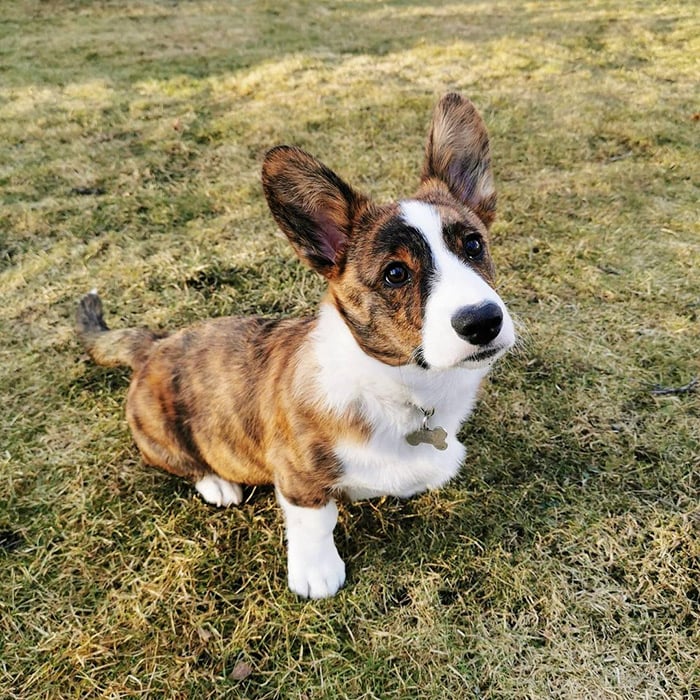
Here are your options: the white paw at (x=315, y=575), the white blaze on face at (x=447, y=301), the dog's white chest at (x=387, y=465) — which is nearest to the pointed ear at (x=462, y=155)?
the white blaze on face at (x=447, y=301)

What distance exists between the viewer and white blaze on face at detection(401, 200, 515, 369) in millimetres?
1930

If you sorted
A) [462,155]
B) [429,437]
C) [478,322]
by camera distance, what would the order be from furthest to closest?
[462,155]
[429,437]
[478,322]

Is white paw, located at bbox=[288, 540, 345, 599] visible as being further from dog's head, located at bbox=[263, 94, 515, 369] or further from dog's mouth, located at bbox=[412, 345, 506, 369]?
dog's mouth, located at bbox=[412, 345, 506, 369]

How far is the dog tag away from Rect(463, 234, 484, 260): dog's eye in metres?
0.72

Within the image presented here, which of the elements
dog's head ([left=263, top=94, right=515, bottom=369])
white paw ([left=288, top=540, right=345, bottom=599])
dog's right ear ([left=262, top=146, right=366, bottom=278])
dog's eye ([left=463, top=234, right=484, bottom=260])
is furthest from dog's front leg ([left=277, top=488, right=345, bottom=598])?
dog's eye ([left=463, top=234, right=484, bottom=260])

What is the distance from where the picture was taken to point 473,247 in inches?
88.0

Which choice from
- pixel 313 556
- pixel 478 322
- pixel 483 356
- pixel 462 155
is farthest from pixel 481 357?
pixel 313 556

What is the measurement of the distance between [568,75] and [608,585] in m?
7.33

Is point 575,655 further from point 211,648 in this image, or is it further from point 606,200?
point 606,200

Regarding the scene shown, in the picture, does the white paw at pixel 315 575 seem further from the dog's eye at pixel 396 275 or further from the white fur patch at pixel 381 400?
the dog's eye at pixel 396 275

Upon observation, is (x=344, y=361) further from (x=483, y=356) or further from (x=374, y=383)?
(x=483, y=356)

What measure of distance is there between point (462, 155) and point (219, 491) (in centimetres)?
198

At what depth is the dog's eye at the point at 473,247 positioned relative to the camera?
221 cm

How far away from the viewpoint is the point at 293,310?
4098mm
